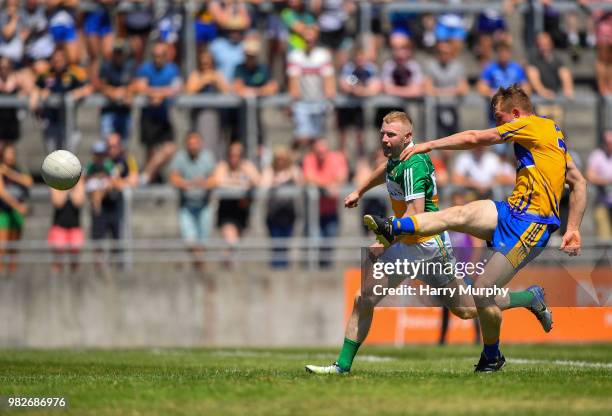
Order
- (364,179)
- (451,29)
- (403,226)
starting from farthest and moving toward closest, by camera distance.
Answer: (451,29)
(364,179)
(403,226)

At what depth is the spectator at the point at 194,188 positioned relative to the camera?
21094 mm

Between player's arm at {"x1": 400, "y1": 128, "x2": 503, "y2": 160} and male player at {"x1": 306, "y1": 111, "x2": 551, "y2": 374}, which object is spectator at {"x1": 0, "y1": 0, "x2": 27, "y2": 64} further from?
player's arm at {"x1": 400, "y1": 128, "x2": 503, "y2": 160}

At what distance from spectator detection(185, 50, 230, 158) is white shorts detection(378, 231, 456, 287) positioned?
11.5 meters

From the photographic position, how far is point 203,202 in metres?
21.2

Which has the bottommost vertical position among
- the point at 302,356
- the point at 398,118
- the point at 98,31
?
the point at 302,356

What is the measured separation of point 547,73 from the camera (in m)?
23.3

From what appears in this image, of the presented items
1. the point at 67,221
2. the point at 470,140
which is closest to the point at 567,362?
the point at 470,140

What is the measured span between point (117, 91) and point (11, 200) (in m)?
2.65

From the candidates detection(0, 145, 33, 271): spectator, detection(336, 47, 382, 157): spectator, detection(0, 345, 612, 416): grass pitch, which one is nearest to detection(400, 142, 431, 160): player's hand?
detection(0, 345, 612, 416): grass pitch

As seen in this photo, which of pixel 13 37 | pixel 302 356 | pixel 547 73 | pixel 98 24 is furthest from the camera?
pixel 547 73

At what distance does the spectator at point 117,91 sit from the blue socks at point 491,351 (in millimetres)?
12061

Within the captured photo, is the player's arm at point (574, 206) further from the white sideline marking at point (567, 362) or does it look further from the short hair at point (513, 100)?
the white sideline marking at point (567, 362)

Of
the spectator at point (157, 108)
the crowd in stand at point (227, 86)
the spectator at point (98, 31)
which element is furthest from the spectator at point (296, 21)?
the spectator at point (98, 31)

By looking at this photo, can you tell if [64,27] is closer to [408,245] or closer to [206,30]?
[206,30]
